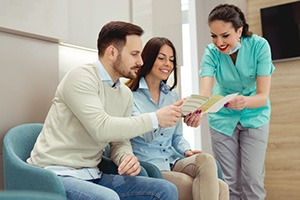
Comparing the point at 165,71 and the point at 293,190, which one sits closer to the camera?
the point at 165,71

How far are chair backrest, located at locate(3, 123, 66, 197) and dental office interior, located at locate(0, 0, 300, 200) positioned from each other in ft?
0.56

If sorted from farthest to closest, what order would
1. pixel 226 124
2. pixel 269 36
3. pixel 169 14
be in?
pixel 269 36 → pixel 169 14 → pixel 226 124

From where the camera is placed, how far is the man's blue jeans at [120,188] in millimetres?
1396

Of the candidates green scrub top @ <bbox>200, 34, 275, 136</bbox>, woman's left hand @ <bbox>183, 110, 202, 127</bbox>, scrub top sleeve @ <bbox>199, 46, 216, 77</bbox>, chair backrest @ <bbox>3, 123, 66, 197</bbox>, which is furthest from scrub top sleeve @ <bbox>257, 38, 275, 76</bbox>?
chair backrest @ <bbox>3, 123, 66, 197</bbox>

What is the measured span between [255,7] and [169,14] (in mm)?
1386

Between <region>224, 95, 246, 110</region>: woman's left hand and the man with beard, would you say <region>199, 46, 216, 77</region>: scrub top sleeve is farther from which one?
the man with beard

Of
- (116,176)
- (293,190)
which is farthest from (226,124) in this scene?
(293,190)

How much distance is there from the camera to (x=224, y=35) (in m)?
2.38

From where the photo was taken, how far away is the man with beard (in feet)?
5.04

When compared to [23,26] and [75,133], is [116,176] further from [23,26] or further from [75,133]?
[23,26]

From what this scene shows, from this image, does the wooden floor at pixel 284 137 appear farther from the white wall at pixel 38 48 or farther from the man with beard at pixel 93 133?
the man with beard at pixel 93 133

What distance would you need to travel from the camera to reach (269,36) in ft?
13.0

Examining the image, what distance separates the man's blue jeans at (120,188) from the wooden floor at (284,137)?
250 centimetres

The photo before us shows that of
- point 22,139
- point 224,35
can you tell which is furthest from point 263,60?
point 22,139
